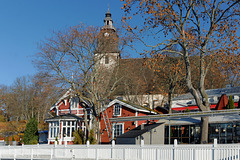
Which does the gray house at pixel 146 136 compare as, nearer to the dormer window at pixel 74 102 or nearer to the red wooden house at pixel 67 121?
the red wooden house at pixel 67 121

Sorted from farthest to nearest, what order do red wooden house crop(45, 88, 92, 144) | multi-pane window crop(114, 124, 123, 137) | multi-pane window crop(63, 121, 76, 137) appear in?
multi-pane window crop(63, 121, 76, 137), red wooden house crop(45, 88, 92, 144), multi-pane window crop(114, 124, 123, 137)

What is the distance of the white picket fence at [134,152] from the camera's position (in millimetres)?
12375

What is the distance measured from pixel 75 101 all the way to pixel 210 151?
2766 cm

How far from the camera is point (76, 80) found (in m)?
31.6

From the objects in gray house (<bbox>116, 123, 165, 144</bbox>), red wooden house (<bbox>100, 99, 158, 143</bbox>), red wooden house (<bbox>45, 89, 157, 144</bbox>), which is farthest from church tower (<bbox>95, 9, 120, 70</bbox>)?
gray house (<bbox>116, 123, 165, 144</bbox>)

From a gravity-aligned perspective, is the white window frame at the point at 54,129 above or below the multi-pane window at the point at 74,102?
below

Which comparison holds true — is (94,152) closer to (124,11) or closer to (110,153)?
(110,153)

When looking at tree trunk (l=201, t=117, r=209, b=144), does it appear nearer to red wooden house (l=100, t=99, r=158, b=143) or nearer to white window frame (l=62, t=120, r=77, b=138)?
red wooden house (l=100, t=99, r=158, b=143)

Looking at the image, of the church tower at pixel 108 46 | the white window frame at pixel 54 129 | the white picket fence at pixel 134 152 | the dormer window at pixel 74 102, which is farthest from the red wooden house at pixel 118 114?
the white picket fence at pixel 134 152

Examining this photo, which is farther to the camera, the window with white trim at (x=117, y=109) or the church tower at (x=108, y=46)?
the window with white trim at (x=117, y=109)

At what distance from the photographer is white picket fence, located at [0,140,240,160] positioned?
12.4 meters

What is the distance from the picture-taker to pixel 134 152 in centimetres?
1510

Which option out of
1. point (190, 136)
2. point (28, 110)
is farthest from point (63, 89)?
point (28, 110)

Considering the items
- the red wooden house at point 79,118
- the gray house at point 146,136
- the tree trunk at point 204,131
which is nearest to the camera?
the tree trunk at point 204,131
